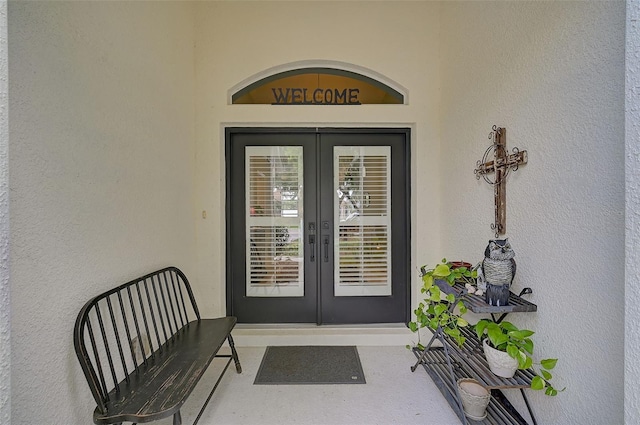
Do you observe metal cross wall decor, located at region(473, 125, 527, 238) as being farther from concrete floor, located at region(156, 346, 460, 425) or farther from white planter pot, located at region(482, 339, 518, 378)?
concrete floor, located at region(156, 346, 460, 425)

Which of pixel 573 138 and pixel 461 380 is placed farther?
pixel 461 380

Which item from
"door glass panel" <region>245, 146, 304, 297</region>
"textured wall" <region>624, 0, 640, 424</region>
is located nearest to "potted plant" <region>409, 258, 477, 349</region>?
"textured wall" <region>624, 0, 640, 424</region>

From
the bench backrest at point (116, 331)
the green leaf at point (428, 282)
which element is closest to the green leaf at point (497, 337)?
the green leaf at point (428, 282)

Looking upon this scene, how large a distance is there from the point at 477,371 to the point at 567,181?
1.11 metres

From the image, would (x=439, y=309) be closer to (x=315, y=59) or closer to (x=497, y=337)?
(x=497, y=337)

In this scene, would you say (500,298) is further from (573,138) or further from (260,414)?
(260,414)

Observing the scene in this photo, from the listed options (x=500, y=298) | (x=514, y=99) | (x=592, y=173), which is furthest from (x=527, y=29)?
(x=500, y=298)

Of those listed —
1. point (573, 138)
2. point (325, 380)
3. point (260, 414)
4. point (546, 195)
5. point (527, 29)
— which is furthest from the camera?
point (325, 380)

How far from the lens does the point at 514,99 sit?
5.30 ft

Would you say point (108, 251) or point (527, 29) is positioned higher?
point (527, 29)

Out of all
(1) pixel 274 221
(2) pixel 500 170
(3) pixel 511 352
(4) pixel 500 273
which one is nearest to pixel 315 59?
(1) pixel 274 221

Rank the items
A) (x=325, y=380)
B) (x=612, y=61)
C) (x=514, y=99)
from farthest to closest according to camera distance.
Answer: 1. (x=325, y=380)
2. (x=514, y=99)
3. (x=612, y=61)

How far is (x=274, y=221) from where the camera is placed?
2805mm

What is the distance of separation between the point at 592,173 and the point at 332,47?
7.60 feet
